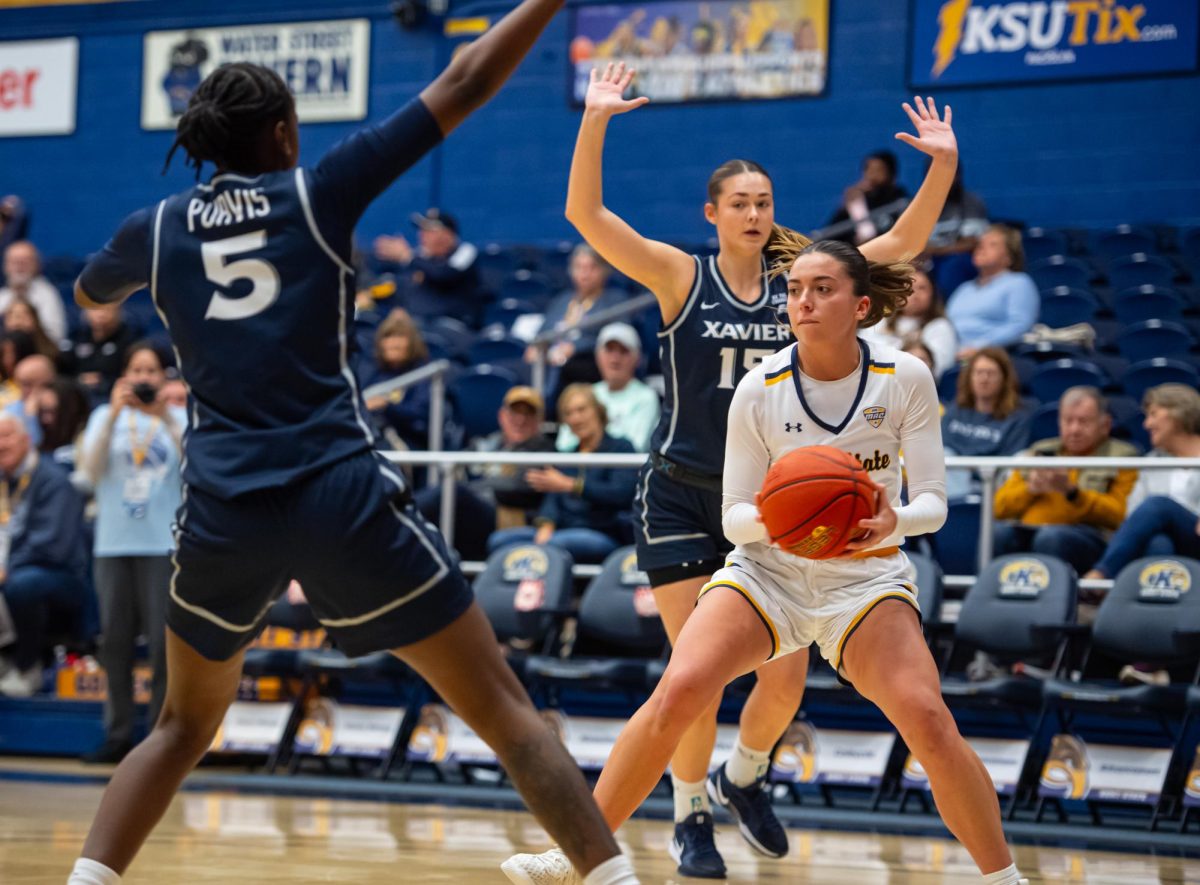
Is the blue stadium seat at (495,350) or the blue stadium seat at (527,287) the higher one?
the blue stadium seat at (527,287)

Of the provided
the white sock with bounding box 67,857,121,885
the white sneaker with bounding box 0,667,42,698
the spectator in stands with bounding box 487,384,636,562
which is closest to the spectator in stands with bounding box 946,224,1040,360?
the spectator in stands with bounding box 487,384,636,562

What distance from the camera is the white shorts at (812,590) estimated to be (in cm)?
427

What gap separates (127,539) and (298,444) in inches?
237

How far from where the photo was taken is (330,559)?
338 cm

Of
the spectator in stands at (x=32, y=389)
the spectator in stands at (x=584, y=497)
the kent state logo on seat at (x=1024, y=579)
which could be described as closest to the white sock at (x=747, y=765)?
the kent state logo on seat at (x=1024, y=579)

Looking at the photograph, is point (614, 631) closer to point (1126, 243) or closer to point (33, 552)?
point (33, 552)

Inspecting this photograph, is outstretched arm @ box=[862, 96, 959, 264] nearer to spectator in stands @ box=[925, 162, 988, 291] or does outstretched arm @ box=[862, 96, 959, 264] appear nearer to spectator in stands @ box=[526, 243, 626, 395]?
spectator in stands @ box=[526, 243, 626, 395]

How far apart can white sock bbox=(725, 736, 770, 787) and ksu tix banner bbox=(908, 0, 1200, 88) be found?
30.6 ft

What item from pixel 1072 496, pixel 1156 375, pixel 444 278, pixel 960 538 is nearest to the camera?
pixel 1072 496

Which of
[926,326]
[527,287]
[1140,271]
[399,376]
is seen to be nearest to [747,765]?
[926,326]

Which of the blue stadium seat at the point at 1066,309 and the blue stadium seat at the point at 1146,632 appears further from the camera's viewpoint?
the blue stadium seat at the point at 1066,309

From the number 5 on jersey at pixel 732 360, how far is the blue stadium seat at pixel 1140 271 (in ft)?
24.6

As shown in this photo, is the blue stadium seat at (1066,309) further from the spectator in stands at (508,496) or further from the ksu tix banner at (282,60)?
the ksu tix banner at (282,60)

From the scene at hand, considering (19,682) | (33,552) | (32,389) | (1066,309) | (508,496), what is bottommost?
(19,682)
